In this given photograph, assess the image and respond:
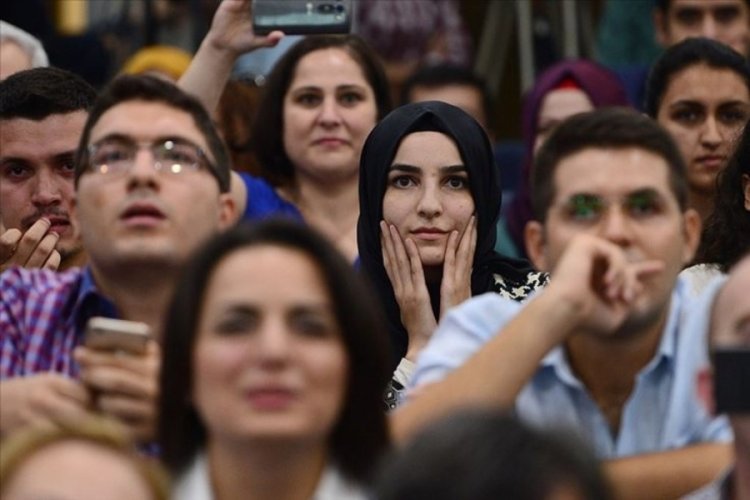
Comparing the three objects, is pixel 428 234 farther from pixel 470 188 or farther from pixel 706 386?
pixel 706 386

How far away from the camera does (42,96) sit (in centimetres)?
646

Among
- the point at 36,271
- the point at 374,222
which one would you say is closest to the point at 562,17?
the point at 374,222

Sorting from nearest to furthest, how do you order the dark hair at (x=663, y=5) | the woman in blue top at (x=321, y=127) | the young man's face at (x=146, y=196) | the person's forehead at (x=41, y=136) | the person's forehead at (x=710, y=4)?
the young man's face at (x=146, y=196)
the person's forehead at (x=41, y=136)
the woman in blue top at (x=321, y=127)
the person's forehead at (x=710, y=4)
the dark hair at (x=663, y=5)

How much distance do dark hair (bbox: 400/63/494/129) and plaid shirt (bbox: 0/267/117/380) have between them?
375cm

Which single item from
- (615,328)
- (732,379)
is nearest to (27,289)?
(615,328)

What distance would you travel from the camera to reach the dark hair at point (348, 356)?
425 cm

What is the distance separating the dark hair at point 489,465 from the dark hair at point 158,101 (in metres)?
2.05

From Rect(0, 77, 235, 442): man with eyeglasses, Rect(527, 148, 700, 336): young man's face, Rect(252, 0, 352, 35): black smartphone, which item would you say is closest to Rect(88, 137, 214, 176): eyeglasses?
Rect(0, 77, 235, 442): man with eyeglasses

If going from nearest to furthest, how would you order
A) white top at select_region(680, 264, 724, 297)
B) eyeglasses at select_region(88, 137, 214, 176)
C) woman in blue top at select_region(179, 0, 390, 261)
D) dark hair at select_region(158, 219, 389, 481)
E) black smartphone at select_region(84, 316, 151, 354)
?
dark hair at select_region(158, 219, 389, 481)
black smartphone at select_region(84, 316, 151, 354)
eyeglasses at select_region(88, 137, 214, 176)
white top at select_region(680, 264, 724, 297)
woman in blue top at select_region(179, 0, 390, 261)

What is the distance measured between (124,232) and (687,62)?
289cm

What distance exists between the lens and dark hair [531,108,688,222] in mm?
4883

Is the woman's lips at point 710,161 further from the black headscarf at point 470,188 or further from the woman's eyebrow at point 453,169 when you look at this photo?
the woman's eyebrow at point 453,169

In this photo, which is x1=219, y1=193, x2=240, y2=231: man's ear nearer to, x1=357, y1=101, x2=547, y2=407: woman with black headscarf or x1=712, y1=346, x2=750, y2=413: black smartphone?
x1=357, y1=101, x2=547, y2=407: woman with black headscarf

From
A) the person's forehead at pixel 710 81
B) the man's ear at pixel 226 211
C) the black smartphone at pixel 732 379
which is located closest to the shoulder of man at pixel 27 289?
the man's ear at pixel 226 211
